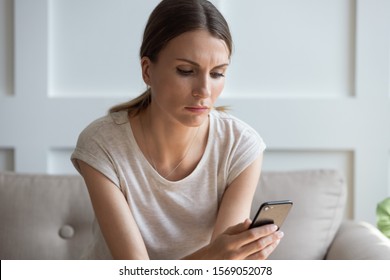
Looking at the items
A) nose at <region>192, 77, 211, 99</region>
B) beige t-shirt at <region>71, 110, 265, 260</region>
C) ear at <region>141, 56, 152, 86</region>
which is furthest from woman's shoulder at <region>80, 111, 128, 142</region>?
nose at <region>192, 77, 211, 99</region>

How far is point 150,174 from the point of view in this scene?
4.73 ft

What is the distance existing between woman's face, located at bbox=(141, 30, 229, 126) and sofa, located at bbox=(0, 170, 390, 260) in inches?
20.4

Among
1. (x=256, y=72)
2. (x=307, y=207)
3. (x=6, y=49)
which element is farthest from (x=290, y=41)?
(x=6, y=49)

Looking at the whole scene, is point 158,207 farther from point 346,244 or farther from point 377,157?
point 377,157

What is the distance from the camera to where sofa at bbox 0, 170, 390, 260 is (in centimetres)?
173

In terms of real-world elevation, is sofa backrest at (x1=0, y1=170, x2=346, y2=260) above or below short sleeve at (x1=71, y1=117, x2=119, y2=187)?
below

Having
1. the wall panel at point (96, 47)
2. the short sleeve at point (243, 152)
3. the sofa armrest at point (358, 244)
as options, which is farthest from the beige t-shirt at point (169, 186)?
the wall panel at point (96, 47)

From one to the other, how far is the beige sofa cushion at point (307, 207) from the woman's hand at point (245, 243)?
48 centimetres

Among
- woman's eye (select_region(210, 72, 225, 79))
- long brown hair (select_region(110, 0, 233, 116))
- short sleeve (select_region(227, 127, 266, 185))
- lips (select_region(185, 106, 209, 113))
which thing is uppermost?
long brown hair (select_region(110, 0, 233, 116))

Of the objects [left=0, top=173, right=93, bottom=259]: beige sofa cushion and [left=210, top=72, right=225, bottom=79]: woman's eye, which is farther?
[left=0, top=173, right=93, bottom=259]: beige sofa cushion

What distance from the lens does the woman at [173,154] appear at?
1312 millimetres

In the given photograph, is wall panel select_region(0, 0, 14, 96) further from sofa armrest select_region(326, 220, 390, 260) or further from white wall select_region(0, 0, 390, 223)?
sofa armrest select_region(326, 220, 390, 260)

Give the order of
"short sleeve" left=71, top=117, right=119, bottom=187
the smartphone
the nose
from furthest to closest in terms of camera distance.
A: 1. "short sleeve" left=71, top=117, right=119, bottom=187
2. the nose
3. the smartphone
